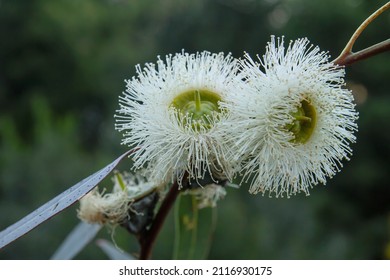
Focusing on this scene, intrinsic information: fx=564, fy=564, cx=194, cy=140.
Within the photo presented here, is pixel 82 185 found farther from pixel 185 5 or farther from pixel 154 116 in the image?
pixel 185 5

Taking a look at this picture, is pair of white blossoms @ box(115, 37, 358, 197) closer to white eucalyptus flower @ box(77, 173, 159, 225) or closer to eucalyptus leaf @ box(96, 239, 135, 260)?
white eucalyptus flower @ box(77, 173, 159, 225)

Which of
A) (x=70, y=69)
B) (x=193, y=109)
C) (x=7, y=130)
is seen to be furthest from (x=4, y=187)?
(x=70, y=69)

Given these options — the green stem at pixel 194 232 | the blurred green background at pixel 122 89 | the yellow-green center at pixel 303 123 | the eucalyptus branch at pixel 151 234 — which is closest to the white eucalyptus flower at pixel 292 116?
the yellow-green center at pixel 303 123

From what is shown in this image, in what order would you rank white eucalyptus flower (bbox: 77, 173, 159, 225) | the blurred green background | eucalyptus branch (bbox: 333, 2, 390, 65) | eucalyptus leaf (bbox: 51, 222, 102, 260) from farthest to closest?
the blurred green background < eucalyptus leaf (bbox: 51, 222, 102, 260) < white eucalyptus flower (bbox: 77, 173, 159, 225) < eucalyptus branch (bbox: 333, 2, 390, 65)

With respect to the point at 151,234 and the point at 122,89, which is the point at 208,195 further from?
the point at 122,89

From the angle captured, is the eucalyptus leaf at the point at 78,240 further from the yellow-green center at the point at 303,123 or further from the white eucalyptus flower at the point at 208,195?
the yellow-green center at the point at 303,123

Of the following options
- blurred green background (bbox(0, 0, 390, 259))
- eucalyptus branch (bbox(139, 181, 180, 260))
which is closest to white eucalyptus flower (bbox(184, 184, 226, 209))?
eucalyptus branch (bbox(139, 181, 180, 260))

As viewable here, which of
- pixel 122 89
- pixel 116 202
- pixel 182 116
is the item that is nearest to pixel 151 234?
pixel 116 202
